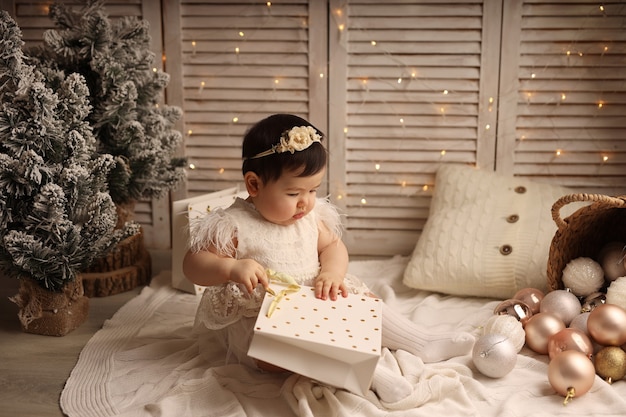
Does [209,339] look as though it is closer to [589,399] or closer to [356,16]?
[589,399]

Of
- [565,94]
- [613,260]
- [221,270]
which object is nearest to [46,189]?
[221,270]

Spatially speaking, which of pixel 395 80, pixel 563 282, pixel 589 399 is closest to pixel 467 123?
pixel 395 80

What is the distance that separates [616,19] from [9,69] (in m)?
1.84

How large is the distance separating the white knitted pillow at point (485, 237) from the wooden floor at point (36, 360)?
96 centimetres

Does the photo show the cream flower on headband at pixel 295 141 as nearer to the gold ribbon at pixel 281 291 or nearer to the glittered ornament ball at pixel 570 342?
the gold ribbon at pixel 281 291

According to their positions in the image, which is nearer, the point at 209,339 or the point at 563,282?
the point at 209,339

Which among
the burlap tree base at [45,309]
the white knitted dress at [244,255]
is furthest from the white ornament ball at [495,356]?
the burlap tree base at [45,309]

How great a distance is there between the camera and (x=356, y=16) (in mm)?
2160

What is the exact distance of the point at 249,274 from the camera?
1.38 meters

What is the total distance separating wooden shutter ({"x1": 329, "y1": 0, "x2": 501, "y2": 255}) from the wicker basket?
511mm

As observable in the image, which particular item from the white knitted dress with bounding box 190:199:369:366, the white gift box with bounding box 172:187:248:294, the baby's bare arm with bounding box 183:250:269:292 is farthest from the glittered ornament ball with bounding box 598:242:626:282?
the white gift box with bounding box 172:187:248:294

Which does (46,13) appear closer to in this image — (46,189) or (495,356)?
(46,189)

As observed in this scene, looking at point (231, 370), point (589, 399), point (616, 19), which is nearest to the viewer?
point (589, 399)

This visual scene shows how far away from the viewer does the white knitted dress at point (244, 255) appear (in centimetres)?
144
